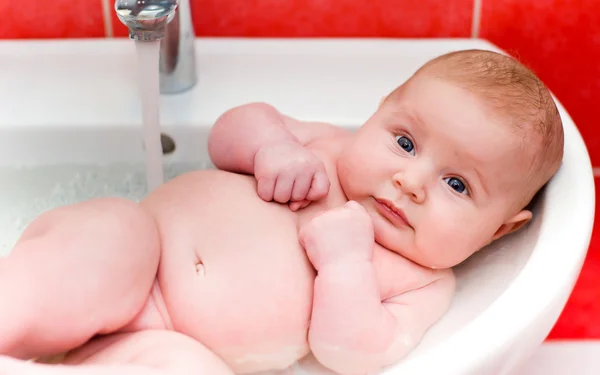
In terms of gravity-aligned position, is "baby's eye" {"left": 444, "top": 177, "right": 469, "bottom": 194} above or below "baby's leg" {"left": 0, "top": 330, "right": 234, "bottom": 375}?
above

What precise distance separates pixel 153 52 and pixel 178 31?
0.43ft

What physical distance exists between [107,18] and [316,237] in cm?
49

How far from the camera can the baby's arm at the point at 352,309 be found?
633 mm

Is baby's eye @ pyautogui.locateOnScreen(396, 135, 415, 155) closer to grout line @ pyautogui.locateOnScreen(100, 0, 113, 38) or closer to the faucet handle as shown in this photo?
the faucet handle

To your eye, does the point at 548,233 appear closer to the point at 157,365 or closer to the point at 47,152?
the point at 157,365

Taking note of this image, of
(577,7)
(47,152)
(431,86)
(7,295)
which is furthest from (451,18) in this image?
(7,295)

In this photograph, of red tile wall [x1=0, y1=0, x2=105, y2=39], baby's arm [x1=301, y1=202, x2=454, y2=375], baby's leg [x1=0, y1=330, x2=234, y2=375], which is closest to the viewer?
baby's leg [x1=0, y1=330, x2=234, y2=375]

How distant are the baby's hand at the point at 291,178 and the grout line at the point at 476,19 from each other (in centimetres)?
40

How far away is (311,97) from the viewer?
2.98 ft

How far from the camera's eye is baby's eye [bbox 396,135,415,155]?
0.70m

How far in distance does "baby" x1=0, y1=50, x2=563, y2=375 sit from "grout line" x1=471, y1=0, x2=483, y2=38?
0.29 metres

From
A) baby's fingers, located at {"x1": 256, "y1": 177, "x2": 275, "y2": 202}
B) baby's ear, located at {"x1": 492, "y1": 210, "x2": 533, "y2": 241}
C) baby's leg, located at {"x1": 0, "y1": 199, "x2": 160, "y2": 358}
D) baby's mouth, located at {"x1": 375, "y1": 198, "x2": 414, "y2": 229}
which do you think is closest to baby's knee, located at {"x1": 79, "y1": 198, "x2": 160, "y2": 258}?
baby's leg, located at {"x1": 0, "y1": 199, "x2": 160, "y2": 358}

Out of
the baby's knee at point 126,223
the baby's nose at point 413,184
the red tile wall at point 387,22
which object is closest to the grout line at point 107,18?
the red tile wall at point 387,22

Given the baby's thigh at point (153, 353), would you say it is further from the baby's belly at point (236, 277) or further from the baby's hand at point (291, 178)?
the baby's hand at point (291, 178)
